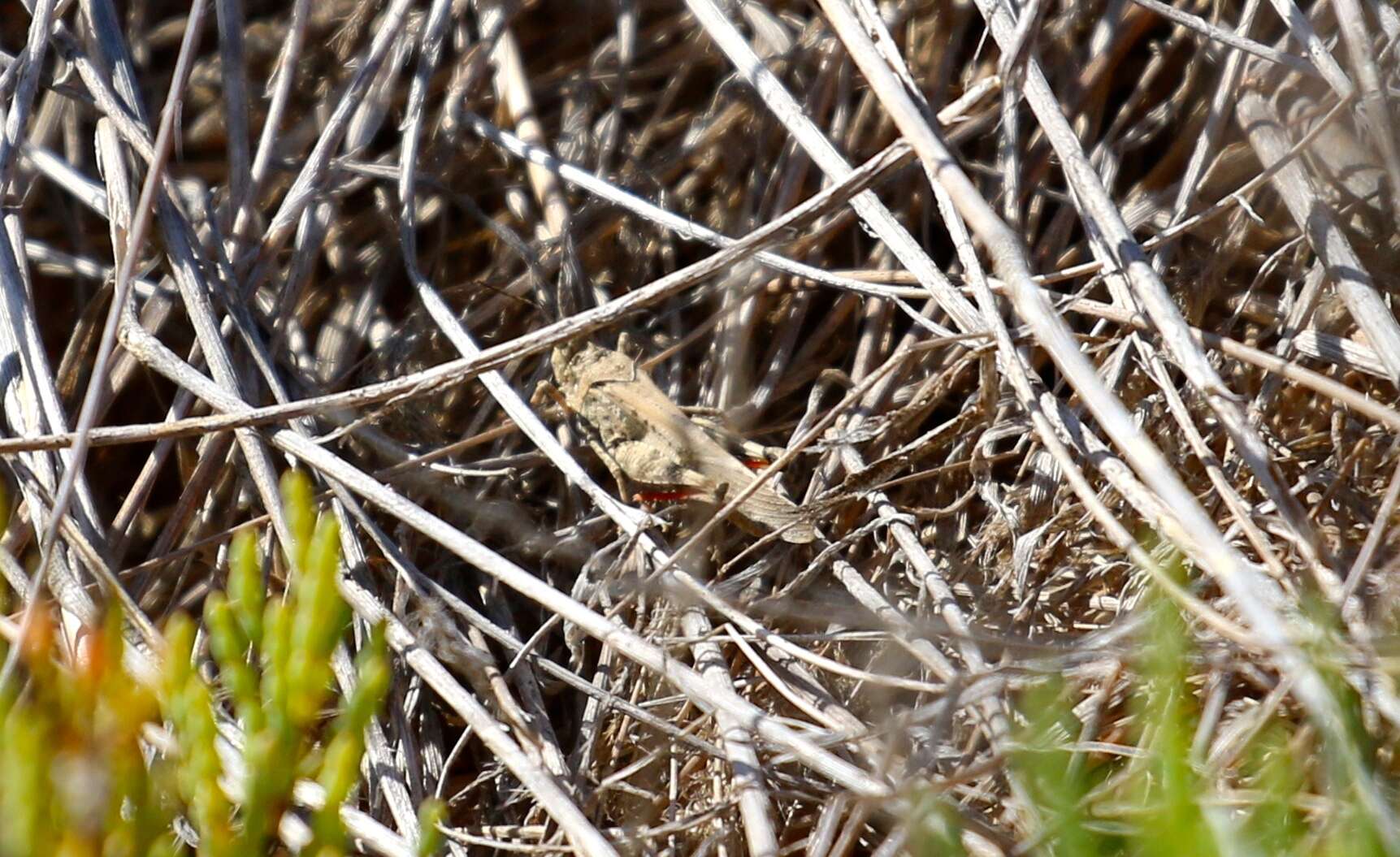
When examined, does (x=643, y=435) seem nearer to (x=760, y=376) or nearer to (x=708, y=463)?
(x=708, y=463)

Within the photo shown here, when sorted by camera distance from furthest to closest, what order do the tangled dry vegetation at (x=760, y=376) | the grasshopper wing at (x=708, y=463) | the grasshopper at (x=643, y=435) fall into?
1. the grasshopper at (x=643, y=435)
2. the grasshopper wing at (x=708, y=463)
3. the tangled dry vegetation at (x=760, y=376)

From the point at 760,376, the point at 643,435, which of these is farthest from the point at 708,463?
the point at 760,376

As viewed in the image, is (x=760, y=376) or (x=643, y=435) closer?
(x=643, y=435)

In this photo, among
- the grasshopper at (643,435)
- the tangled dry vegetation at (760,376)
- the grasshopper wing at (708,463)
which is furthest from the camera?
the grasshopper at (643,435)

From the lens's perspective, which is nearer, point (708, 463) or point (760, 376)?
point (708, 463)

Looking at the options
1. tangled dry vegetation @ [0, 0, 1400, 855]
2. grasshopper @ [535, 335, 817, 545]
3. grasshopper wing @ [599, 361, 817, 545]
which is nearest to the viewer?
tangled dry vegetation @ [0, 0, 1400, 855]

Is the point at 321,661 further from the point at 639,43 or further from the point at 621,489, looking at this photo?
the point at 639,43
